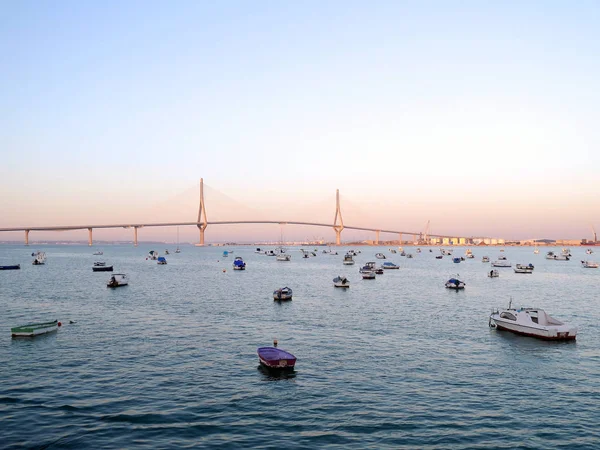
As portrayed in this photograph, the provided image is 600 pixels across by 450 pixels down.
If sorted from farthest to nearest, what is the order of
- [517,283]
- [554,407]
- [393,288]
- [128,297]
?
[517,283] → [393,288] → [128,297] → [554,407]

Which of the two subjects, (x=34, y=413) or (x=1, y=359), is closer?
(x=34, y=413)

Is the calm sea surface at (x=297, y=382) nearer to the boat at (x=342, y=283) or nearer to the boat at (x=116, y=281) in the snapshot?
the boat at (x=116, y=281)

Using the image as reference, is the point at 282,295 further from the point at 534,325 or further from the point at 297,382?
the point at 297,382

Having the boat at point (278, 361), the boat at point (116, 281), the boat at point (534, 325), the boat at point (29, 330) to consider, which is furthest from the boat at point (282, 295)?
the boat at point (278, 361)

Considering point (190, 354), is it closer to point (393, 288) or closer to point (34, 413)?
point (34, 413)

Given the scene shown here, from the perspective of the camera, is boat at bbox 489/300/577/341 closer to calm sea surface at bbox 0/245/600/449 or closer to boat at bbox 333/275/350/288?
calm sea surface at bbox 0/245/600/449

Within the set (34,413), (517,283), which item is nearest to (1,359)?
(34,413)

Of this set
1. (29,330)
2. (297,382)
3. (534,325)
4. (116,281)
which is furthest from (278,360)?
(116,281)
